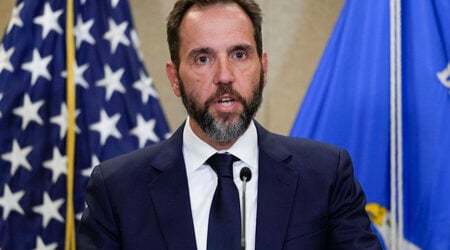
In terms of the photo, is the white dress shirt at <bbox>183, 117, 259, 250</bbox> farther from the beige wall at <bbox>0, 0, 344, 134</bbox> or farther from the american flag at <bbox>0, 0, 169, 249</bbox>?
the beige wall at <bbox>0, 0, 344, 134</bbox>

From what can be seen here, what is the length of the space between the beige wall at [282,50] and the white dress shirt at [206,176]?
54.4 inches

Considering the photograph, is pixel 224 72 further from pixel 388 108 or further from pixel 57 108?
pixel 57 108

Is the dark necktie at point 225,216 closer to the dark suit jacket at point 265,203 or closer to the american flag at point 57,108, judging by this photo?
the dark suit jacket at point 265,203

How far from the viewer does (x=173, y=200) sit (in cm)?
169

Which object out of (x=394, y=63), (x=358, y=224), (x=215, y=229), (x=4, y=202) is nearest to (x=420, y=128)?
(x=394, y=63)

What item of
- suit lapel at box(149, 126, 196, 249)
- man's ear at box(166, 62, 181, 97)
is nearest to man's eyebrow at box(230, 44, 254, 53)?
man's ear at box(166, 62, 181, 97)

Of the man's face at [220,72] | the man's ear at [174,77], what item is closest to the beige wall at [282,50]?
the man's ear at [174,77]

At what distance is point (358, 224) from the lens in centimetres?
161

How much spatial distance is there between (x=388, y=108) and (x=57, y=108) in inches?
50.3

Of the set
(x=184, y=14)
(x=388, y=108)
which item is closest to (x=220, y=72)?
(x=184, y=14)

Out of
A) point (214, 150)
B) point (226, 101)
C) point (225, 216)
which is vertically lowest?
point (225, 216)

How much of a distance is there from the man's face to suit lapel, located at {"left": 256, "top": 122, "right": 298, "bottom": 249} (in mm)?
119

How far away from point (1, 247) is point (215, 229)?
1.32 m

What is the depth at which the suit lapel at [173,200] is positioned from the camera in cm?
163
